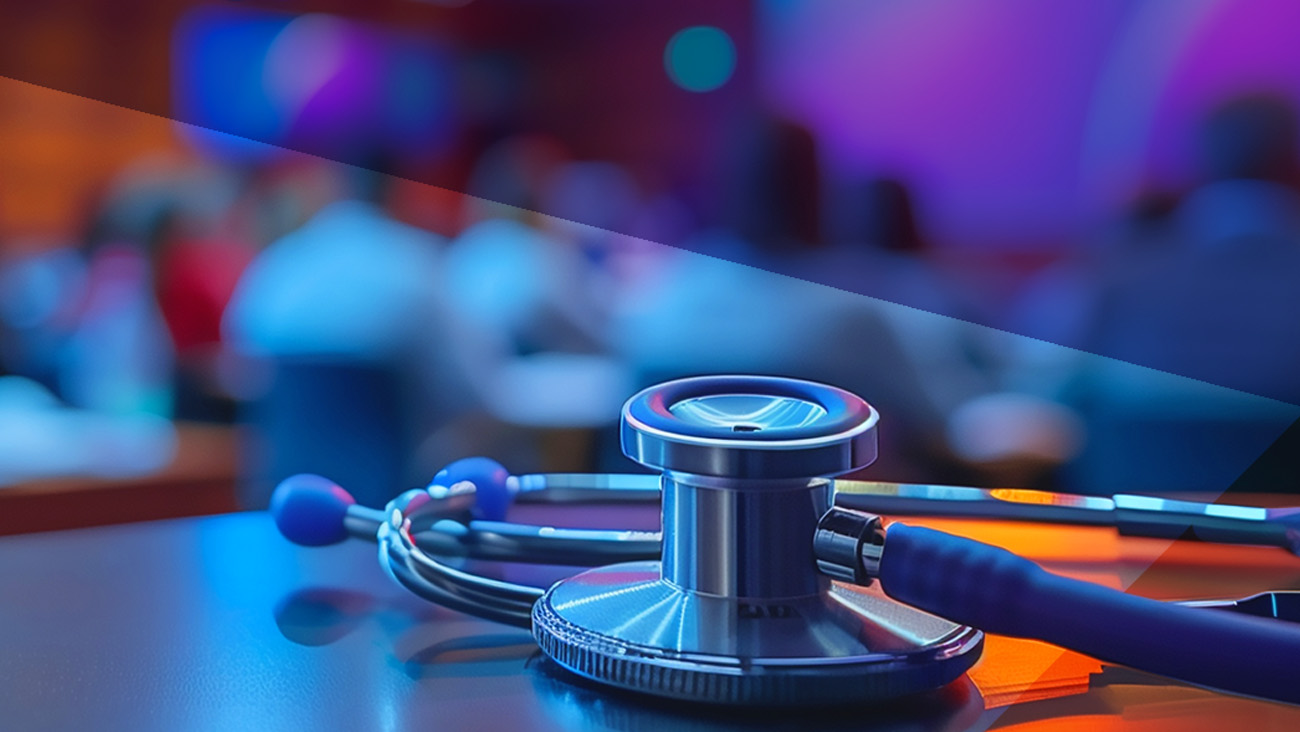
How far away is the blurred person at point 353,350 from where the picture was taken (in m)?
1.68

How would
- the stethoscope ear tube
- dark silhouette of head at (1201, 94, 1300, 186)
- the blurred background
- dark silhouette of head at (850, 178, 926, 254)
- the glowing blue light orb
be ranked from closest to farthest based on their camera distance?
the stethoscope ear tube
the blurred background
dark silhouette of head at (1201, 94, 1300, 186)
dark silhouette of head at (850, 178, 926, 254)
the glowing blue light orb

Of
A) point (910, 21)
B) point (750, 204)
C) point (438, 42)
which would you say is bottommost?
point (750, 204)

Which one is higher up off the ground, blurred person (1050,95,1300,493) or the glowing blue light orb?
the glowing blue light orb

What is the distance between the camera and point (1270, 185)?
6.27ft

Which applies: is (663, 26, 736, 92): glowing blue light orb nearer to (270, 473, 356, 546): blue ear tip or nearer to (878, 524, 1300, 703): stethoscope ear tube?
(270, 473, 356, 546): blue ear tip

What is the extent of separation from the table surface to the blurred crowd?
1.91 feet

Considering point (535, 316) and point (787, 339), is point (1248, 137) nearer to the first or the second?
point (787, 339)

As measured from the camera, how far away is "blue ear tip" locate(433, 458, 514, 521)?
0.57m

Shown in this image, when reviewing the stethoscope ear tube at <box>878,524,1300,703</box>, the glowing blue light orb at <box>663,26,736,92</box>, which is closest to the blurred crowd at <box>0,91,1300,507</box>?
the stethoscope ear tube at <box>878,524,1300,703</box>

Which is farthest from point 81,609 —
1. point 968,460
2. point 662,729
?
point 968,460

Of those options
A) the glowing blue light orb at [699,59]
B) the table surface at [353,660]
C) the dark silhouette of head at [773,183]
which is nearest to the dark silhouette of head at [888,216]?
the dark silhouette of head at [773,183]

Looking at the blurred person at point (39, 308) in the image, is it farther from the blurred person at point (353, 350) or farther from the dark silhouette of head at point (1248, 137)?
the dark silhouette of head at point (1248, 137)

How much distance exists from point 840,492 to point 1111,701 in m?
0.24

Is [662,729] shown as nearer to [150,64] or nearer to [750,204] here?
[750,204]
